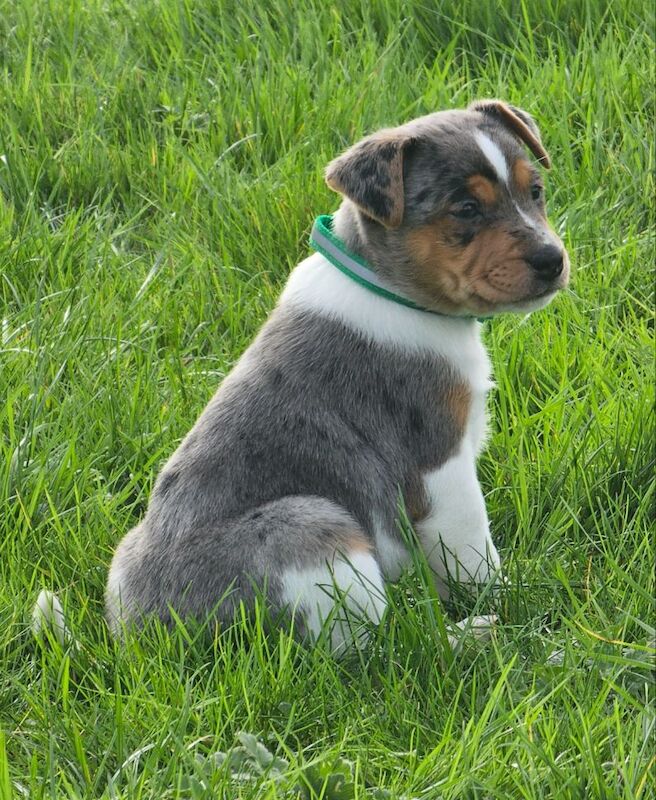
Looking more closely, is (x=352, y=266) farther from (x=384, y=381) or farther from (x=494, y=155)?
(x=494, y=155)


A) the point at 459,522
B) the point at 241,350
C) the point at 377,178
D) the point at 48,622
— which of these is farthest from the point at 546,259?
the point at 48,622

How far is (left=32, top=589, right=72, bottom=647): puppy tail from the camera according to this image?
3.84 meters

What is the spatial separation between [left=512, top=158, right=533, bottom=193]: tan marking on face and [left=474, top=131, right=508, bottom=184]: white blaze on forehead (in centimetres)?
5

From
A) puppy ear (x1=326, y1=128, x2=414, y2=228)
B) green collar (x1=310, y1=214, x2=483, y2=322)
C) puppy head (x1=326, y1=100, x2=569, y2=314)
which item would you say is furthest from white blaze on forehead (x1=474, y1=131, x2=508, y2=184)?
green collar (x1=310, y1=214, x2=483, y2=322)

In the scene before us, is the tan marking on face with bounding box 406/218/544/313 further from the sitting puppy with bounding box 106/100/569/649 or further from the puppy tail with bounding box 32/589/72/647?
the puppy tail with bounding box 32/589/72/647

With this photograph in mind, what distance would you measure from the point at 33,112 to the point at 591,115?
2.88 metres

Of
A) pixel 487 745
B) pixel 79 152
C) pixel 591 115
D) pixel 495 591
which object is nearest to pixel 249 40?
pixel 79 152

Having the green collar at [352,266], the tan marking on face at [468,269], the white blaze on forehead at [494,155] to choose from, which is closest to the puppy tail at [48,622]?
the green collar at [352,266]

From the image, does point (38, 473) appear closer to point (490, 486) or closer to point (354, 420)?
point (354, 420)

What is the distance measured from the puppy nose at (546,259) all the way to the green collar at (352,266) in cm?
33

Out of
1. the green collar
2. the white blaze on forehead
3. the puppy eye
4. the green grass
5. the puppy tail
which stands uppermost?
the white blaze on forehead

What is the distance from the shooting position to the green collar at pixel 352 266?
4.18 m

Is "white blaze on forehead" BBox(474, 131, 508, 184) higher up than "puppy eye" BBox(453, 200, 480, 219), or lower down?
higher up

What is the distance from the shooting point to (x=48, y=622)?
3.85 m
